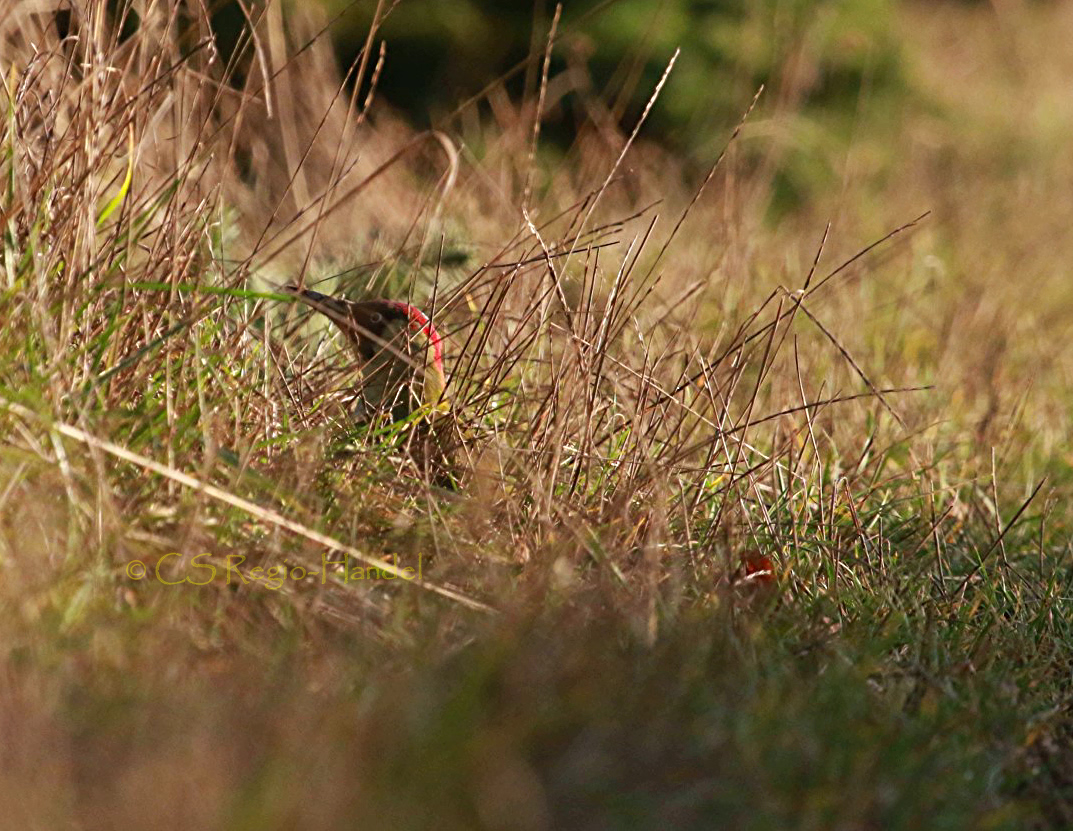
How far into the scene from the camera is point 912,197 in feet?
22.7

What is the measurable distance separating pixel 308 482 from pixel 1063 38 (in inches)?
463

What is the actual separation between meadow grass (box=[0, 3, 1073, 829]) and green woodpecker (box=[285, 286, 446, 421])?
82 millimetres

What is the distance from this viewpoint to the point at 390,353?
273 cm

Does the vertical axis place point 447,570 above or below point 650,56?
above

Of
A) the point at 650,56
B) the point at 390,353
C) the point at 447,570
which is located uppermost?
the point at 390,353

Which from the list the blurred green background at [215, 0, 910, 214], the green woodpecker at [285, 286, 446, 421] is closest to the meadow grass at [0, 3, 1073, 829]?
the green woodpecker at [285, 286, 446, 421]

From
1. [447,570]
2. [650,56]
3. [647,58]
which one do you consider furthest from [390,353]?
[650,56]

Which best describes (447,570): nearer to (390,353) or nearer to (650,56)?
(390,353)

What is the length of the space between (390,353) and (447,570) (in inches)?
25.0

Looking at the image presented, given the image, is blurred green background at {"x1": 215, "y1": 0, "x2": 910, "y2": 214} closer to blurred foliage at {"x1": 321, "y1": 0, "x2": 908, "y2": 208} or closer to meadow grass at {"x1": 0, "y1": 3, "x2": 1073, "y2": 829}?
blurred foliage at {"x1": 321, "y1": 0, "x2": 908, "y2": 208}

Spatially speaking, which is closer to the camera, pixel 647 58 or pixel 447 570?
pixel 447 570

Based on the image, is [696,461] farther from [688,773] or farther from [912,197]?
[912,197]

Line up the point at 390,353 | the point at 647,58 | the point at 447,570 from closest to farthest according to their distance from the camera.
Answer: the point at 447,570 < the point at 390,353 < the point at 647,58

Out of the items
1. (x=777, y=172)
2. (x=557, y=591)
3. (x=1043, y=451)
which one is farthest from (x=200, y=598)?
(x=777, y=172)
